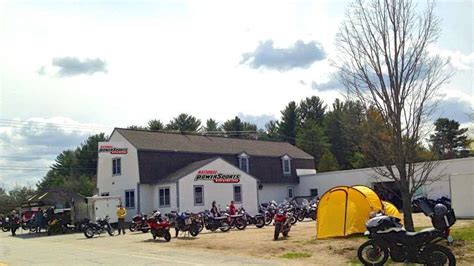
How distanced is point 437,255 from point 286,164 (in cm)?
3931

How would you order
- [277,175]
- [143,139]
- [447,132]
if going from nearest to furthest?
[143,139], [277,175], [447,132]

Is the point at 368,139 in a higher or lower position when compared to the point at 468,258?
higher

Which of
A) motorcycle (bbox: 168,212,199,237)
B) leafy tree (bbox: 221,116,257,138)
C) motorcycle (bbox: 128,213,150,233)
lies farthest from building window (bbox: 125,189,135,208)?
leafy tree (bbox: 221,116,257,138)

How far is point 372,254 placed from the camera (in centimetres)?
1344

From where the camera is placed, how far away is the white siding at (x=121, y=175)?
133ft

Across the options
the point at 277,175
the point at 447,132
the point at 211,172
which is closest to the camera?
the point at 211,172

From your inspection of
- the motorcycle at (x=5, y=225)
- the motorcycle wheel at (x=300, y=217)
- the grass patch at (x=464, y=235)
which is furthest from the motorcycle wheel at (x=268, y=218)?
the motorcycle at (x=5, y=225)

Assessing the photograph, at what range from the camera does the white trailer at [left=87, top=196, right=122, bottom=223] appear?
34.0 meters

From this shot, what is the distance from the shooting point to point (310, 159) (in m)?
55.1

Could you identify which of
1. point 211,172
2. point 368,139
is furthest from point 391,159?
point 211,172

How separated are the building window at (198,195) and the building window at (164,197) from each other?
76.2 inches

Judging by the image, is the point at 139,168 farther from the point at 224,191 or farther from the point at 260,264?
the point at 260,264

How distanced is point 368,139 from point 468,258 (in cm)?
472

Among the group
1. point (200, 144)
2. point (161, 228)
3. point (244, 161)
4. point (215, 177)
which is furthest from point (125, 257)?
point (244, 161)
